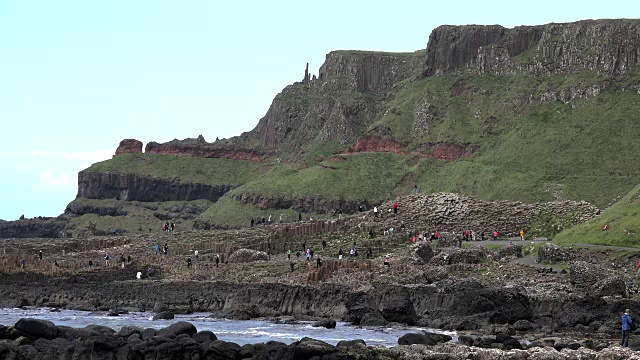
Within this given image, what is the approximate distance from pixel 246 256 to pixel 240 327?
1368 inches

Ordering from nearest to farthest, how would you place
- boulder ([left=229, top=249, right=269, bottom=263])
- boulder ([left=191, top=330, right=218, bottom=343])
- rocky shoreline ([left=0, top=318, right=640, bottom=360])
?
1. rocky shoreline ([left=0, top=318, right=640, bottom=360])
2. boulder ([left=191, top=330, right=218, bottom=343])
3. boulder ([left=229, top=249, right=269, bottom=263])

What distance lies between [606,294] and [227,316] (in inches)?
1017

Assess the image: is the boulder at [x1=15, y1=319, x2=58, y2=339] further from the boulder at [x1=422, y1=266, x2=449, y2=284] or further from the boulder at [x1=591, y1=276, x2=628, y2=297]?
A: the boulder at [x1=422, y1=266, x2=449, y2=284]

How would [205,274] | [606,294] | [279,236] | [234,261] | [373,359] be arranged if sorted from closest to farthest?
1. [373,359]
2. [606,294]
3. [205,274]
4. [234,261]
5. [279,236]

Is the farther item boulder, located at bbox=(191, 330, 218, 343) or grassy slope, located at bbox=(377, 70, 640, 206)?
grassy slope, located at bbox=(377, 70, 640, 206)

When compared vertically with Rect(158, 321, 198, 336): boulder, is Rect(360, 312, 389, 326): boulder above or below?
below

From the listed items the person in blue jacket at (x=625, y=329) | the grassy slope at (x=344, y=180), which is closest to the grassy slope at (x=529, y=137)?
the grassy slope at (x=344, y=180)

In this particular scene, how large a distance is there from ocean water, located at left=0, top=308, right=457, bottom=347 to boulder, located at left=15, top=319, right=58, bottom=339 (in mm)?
13034

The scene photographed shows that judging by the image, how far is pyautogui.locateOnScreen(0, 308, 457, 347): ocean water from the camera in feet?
225

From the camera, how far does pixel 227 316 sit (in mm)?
Answer: 85688

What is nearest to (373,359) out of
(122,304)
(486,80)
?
(122,304)

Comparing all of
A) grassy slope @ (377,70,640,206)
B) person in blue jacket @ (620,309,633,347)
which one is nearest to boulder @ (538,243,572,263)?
person in blue jacket @ (620,309,633,347)

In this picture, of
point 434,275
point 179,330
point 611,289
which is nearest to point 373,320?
point 434,275

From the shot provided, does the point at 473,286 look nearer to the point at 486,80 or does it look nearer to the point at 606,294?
the point at 606,294
